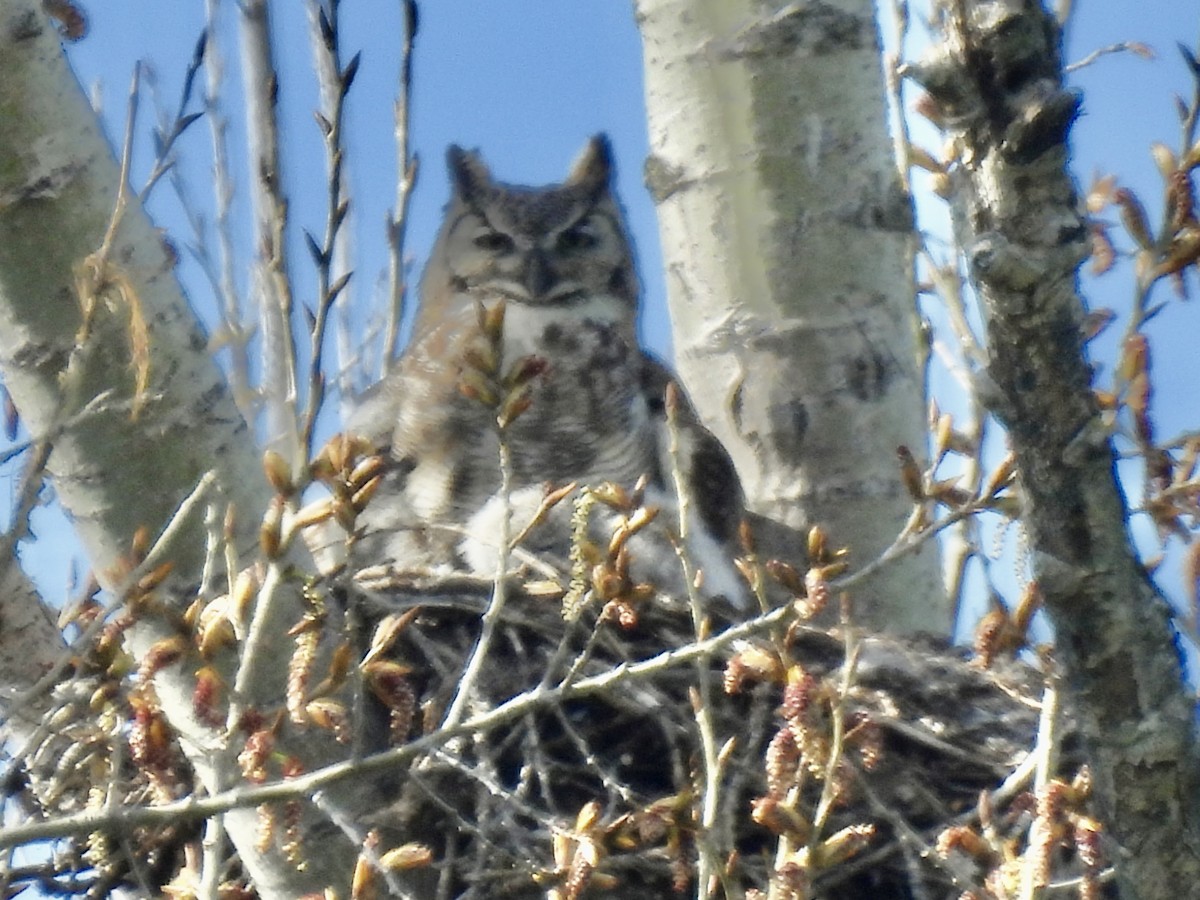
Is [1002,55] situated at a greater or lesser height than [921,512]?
greater

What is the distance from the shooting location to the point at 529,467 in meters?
2.59

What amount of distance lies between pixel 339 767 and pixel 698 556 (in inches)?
48.3

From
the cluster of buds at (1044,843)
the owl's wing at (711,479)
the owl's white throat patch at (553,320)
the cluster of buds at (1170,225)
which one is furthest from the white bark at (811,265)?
the cluster of buds at (1044,843)

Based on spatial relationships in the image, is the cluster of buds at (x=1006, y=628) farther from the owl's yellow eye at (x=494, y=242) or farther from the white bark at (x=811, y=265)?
the owl's yellow eye at (x=494, y=242)

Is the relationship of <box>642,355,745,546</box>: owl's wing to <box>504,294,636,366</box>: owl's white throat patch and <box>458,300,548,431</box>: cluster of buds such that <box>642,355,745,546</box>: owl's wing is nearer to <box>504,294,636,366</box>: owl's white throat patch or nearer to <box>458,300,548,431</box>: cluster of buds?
<box>504,294,636,366</box>: owl's white throat patch

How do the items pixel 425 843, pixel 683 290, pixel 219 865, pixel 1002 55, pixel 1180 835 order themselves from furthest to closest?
pixel 683 290 → pixel 425 843 → pixel 219 865 → pixel 1180 835 → pixel 1002 55

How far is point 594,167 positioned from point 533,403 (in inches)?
34.4

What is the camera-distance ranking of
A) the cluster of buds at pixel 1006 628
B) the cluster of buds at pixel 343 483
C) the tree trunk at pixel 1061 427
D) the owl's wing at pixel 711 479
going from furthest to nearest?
1. the owl's wing at pixel 711 479
2. the cluster of buds at pixel 1006 628
3. the cluster of buds at pixel 343 483
4. the tree trunk at pixel 1061 427

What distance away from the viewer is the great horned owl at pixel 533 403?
2535mm

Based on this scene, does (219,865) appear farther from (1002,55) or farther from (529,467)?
(529,467)

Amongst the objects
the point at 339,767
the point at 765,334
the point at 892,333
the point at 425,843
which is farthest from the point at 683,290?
the point at 339,767

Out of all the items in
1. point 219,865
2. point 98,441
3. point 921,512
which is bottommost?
point 219,865

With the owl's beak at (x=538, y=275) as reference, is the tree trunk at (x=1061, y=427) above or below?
below

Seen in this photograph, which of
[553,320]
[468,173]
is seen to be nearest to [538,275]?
[553,320]
